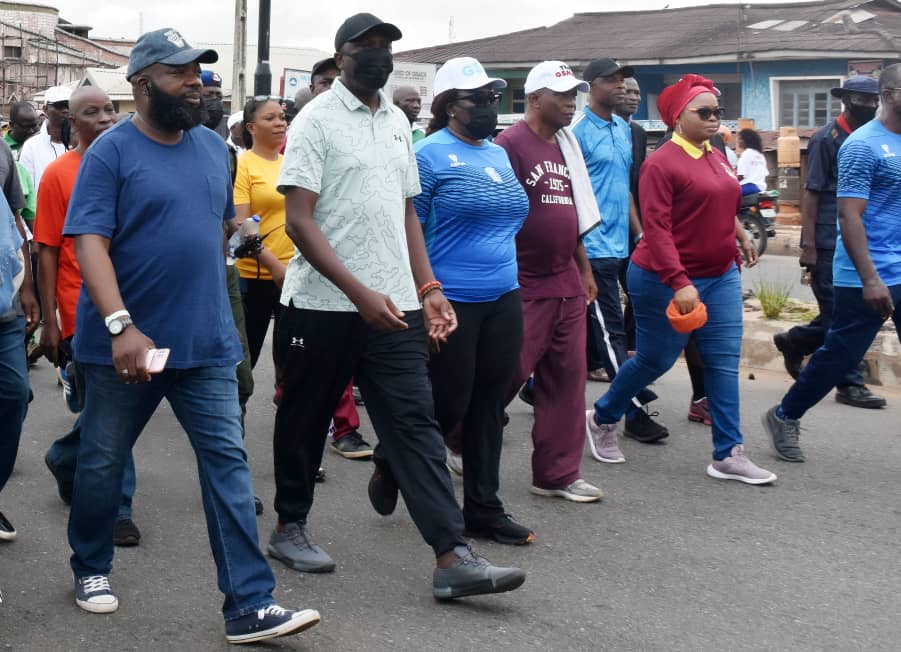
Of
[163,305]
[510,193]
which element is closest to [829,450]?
[510,193]

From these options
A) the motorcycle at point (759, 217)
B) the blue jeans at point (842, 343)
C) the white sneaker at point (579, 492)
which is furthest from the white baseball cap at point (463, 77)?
the motorcycle at point (759, 217)

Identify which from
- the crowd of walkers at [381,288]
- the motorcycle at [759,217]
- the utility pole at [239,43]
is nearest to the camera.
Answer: the crowd of walkers at [381,288]

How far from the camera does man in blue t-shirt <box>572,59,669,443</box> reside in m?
7.92

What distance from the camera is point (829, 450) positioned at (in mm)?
7367

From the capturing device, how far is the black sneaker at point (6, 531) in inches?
220

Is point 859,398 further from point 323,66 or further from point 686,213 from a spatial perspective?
point 323,66

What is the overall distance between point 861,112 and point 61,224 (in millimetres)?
4896

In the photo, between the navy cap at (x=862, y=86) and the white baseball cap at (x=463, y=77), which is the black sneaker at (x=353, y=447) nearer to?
the white baseball cap at (x=463, y=77)

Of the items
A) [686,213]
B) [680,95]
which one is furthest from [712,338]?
[680,95]

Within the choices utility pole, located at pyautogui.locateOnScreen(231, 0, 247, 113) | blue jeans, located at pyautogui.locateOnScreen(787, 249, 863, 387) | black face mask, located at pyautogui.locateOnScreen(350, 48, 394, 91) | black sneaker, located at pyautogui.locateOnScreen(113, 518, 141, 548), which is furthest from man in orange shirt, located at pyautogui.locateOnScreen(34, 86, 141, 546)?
utility pole, located at pyautogui.locateOnScreen(231, 0, 247, 113)

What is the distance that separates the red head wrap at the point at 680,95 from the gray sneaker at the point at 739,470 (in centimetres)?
163

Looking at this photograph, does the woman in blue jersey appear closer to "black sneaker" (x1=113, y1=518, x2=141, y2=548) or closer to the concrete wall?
"black sneaker" (x1=113, y1=518, x2=141, y2=548)

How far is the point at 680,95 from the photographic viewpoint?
6.65 metres

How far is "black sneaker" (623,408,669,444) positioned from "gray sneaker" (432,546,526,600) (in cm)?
298
